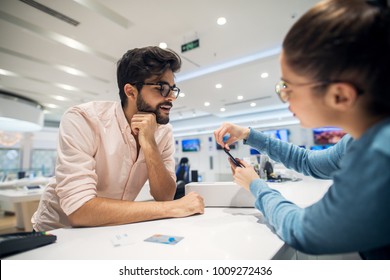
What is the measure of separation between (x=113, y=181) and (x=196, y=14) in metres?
2.66

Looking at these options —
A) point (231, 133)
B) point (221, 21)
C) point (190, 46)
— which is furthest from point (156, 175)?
point (190, 46)

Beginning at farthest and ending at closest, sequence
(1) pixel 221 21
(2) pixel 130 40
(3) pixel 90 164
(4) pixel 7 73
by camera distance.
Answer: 1. (4) pixel 7 73
2. (2) pixel 130 40
3. (1) pixel 221 21
4. (3) pixel 90 164

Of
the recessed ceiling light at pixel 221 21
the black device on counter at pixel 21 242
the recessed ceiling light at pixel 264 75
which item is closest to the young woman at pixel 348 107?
the black device on counter at pixel 21 242

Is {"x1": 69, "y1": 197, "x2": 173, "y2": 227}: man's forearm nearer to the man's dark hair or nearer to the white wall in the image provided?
the man's dark hair

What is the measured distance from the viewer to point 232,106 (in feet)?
25.2

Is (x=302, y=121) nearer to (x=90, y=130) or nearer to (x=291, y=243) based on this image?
(x=291, y=243)

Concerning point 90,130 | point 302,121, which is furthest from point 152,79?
point 302,121

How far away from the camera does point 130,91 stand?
1211 mm

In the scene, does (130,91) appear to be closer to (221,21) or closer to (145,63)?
(145,63)

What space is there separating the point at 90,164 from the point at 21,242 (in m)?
0.37

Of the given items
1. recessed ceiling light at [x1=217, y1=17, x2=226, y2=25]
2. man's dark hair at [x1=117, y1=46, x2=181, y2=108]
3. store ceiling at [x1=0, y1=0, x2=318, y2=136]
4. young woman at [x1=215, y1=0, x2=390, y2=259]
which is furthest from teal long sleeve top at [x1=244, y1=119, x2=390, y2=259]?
recessed ceiling light at [x1=217, y1=17, x2=226, y2=25]

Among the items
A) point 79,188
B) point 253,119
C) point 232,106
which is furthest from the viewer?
point 253,119

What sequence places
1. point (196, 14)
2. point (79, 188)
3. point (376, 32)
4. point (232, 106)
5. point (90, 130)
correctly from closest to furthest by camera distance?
point (376, 32) → point (79, 188) → point (90, 130) → point (196, 14) → point (232, 106)

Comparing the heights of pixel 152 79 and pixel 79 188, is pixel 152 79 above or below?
above
